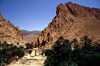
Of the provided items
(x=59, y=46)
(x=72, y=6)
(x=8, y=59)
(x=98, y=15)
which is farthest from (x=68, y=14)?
(x=8, y=59)

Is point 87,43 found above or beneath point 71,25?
beneath

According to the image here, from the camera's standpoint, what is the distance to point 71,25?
49625 mm

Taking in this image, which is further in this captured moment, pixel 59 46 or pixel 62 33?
pixel 62 33

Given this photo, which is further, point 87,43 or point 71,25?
point 71,25

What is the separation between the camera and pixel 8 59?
2684cm

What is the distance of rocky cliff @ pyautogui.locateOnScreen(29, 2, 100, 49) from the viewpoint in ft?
144

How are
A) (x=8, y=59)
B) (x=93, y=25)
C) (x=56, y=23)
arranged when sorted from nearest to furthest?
(x=8, y=59), (x=93, y=25), (x=56, y=23)

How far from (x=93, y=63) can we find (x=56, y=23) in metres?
36.9

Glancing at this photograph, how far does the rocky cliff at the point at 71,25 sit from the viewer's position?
144 feet

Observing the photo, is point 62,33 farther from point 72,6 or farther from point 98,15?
point 98,15

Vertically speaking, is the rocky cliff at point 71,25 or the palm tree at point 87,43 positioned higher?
the rocky cliff at point 71,25

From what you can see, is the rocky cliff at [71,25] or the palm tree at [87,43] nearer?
the palm tree at [87,43]

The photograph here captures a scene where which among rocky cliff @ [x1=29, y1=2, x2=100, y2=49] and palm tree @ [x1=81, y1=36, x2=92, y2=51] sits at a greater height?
rocky cliff @ [x1=29, y1=2, x2=100, y2=49]

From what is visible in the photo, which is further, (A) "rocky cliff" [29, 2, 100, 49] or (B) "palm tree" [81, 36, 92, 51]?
(A) "rocky cliff" [29, 2, 100, 49]
